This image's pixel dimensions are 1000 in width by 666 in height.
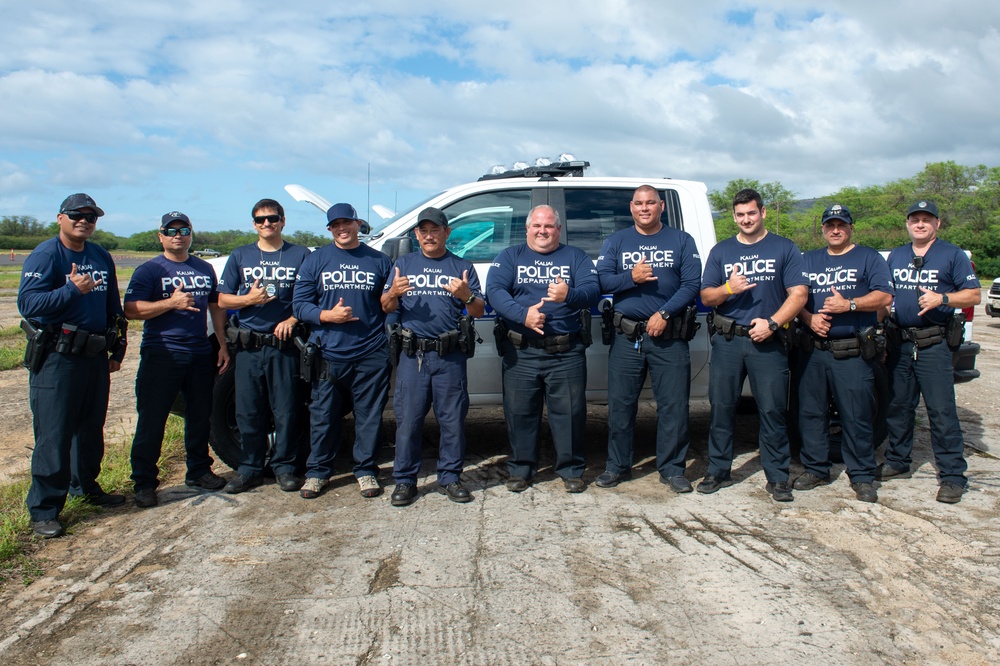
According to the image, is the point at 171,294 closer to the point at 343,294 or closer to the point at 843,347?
the point at 343,294

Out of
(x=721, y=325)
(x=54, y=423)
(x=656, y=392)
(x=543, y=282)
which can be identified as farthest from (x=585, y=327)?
(x=54, y=423)

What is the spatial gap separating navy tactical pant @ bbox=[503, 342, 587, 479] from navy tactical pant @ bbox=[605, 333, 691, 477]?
0.72 feet

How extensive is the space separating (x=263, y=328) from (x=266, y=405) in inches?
19.9

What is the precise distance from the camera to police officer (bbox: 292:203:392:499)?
467 centimetres

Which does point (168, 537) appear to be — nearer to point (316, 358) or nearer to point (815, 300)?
point (316, 358)

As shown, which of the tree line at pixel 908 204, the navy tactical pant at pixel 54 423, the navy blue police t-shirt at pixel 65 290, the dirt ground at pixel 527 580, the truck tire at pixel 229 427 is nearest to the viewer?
the dirt ground at pixel 527 580

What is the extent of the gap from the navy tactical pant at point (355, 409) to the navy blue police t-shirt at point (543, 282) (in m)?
0.81

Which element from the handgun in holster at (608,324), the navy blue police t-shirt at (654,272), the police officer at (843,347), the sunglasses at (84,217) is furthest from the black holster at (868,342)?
the sunglasses at (84,217)

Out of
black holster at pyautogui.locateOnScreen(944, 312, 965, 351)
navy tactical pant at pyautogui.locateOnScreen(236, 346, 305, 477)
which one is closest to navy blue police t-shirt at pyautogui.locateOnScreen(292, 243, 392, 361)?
navy tactical pant at pyautogui.locateOnScreen(236, 346, 305, 477)

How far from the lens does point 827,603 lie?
3287 mm

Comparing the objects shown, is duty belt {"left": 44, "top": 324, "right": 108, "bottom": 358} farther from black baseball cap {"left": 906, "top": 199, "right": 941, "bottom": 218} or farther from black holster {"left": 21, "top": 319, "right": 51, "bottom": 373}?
black baseball cap {"left": 906, "top": 199, "right": 941, "bottom": 218}

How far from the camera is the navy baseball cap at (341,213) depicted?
4.69 metres

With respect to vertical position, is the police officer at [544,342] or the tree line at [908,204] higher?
the tree line at [908,204]

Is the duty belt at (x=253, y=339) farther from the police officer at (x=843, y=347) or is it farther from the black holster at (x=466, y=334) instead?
the police officer at (x=843, y=347)
